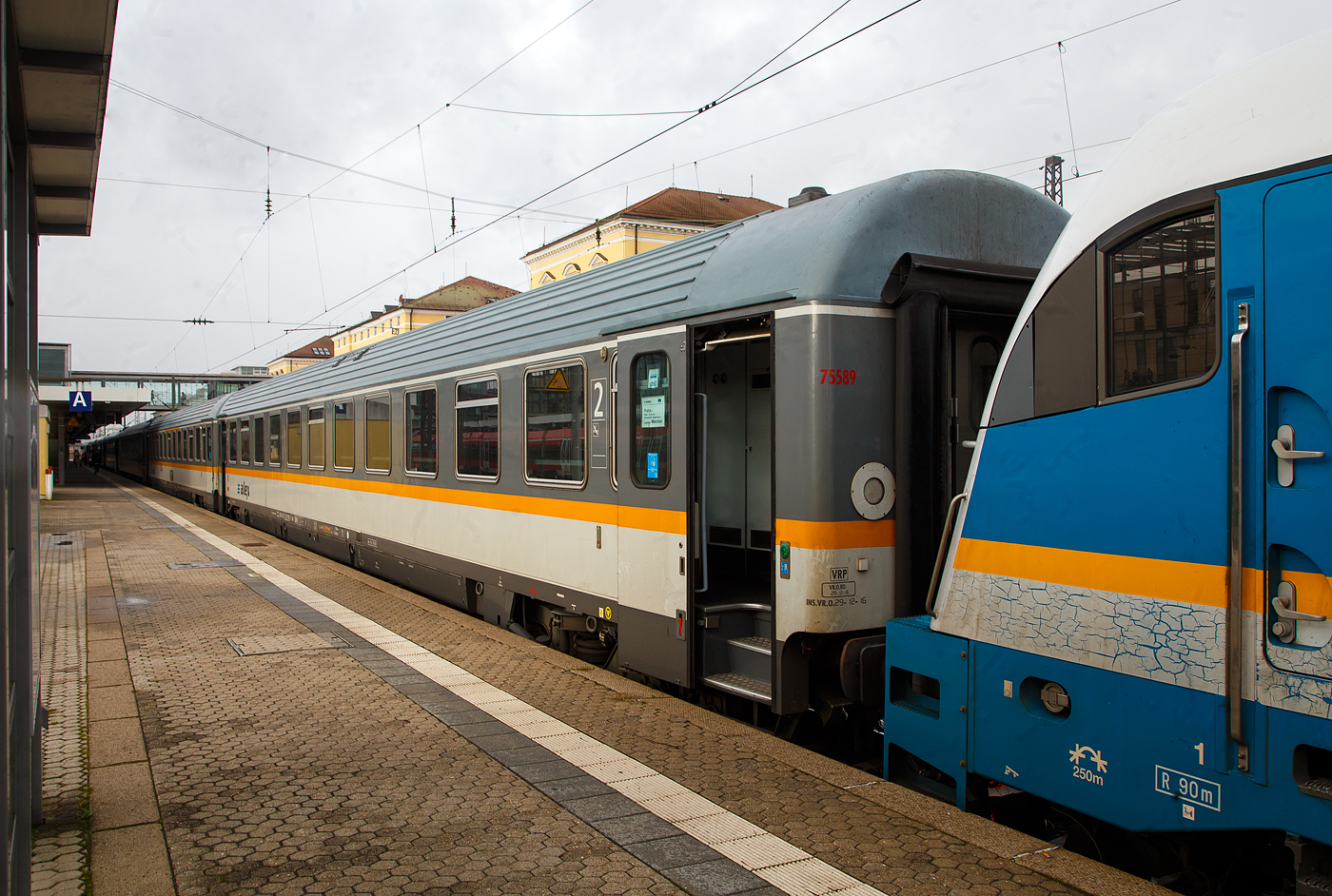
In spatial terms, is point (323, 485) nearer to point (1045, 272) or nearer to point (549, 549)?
point (549, 549)

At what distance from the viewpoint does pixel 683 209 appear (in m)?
47.2

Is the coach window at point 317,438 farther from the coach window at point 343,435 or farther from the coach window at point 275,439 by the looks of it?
the coach window at point 275,439

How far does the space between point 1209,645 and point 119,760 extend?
536 centimetres

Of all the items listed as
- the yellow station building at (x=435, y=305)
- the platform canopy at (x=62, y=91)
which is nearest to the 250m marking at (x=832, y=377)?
the platform canopy at (x=62, y=91)

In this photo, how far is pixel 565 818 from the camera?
170 inches

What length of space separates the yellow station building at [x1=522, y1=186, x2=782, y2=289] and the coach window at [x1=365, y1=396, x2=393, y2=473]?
2974 cm

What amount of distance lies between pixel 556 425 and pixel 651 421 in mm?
1499

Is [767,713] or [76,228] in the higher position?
[76,228]

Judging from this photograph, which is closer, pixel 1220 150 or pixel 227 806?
pixel 1220 150

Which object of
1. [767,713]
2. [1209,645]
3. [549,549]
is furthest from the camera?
[549,549]

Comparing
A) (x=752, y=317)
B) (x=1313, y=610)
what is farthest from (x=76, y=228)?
(x=1313, y=610)

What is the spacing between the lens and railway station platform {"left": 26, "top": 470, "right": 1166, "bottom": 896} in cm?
374

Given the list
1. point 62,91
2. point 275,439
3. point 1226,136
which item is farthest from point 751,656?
point 275,439

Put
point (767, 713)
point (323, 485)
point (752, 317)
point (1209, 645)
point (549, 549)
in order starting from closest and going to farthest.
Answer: point (1209, 645) < point (752, 317) < point (767, 713) < point (549, 549) < point (323, 485)
